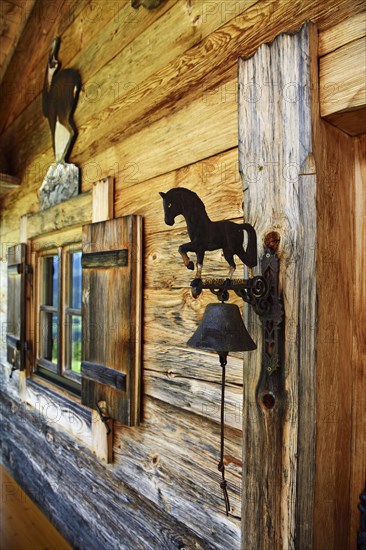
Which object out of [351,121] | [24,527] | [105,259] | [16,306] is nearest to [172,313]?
[105,259]

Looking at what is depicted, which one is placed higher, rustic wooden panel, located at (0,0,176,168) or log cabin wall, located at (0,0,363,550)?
rustic wooden panel, located at (0,0,176,168)

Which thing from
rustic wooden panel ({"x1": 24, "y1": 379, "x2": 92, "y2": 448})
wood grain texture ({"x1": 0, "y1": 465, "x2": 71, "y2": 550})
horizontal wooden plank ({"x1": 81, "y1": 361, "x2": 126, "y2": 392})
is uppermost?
horizontal wooden plank ({"x1": 81, "y1": 361, "x2": 126, "y2": 392})

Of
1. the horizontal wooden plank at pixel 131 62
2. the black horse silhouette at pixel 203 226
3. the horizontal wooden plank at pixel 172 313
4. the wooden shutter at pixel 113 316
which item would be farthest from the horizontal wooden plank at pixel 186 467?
the horizontal wooden plank at pixel 131 62

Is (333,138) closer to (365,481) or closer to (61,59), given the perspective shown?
(365,481)

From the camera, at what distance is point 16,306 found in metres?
2.80

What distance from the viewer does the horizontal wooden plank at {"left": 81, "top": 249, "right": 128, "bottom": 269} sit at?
5.18 ft

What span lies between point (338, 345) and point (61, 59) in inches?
96.4

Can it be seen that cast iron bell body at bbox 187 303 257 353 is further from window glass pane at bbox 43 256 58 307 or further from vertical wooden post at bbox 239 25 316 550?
window glass pane at bbox 43 256 58 307

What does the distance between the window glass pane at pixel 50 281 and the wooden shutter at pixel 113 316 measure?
1005 mm

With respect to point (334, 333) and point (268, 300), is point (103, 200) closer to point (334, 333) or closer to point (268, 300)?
point (268, 300)

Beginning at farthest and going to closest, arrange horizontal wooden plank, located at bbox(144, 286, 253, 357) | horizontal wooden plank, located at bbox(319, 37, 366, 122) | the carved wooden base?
the carved wooden base, horizontal wooden plank, located at bbox(144, 286, 253, 357), horizontal wooden plank, located at bbox(319, 37, 366, 122)

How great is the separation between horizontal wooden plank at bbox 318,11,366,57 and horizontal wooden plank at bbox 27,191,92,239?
1.35m

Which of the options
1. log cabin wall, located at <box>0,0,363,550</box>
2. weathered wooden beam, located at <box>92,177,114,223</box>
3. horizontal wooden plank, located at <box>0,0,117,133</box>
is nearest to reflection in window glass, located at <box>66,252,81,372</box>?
log cabin wall, located at <box>0,0,363,550</box>

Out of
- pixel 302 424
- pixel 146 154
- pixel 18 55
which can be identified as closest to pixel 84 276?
pixel 146 154
